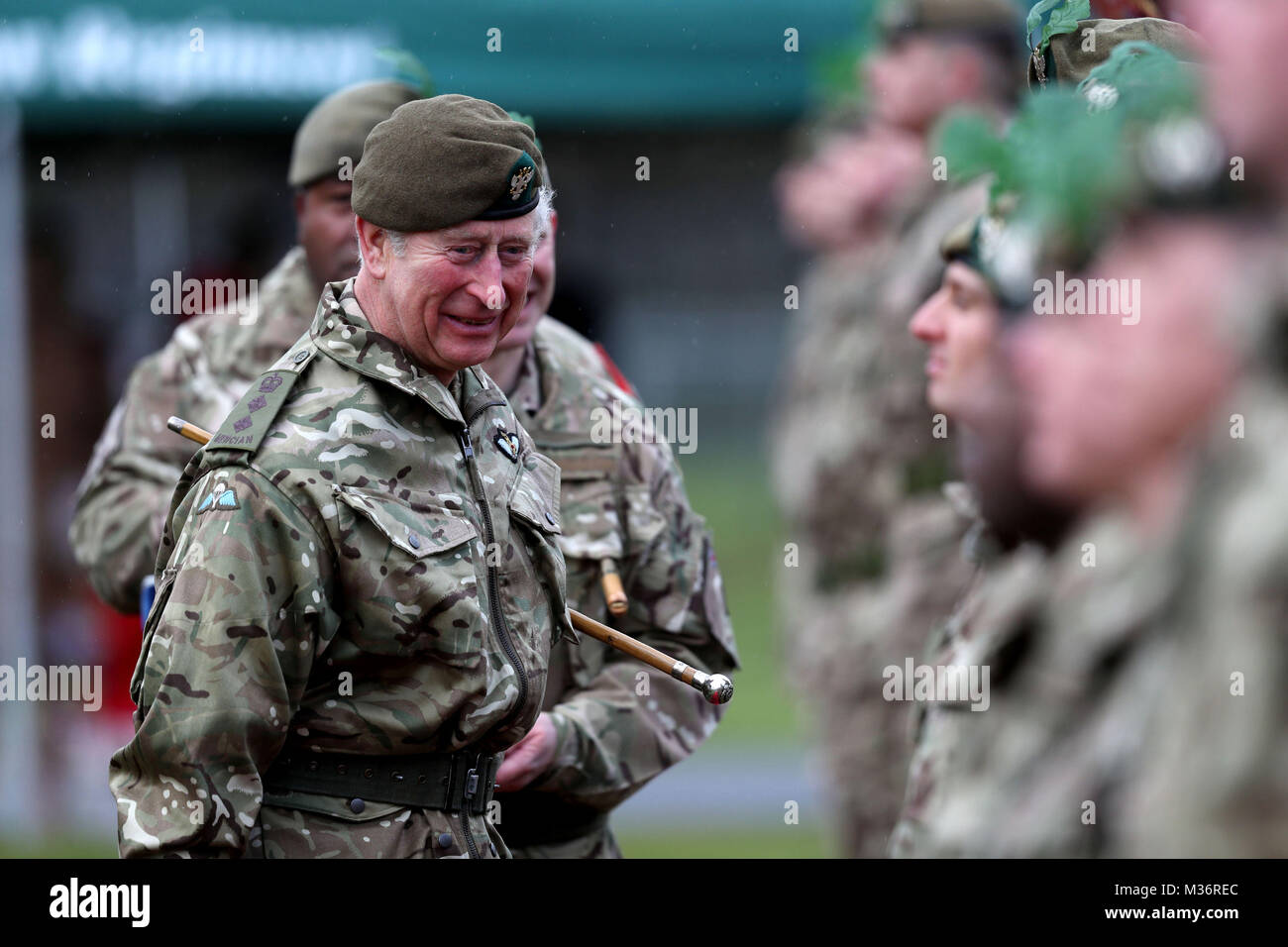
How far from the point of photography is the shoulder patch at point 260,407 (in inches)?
107

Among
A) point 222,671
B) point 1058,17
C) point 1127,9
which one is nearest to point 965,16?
point 1127,9

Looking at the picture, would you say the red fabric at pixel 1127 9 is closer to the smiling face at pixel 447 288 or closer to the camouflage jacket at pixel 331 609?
the smiling face at pixel 447 288

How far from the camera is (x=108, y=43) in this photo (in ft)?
23.9

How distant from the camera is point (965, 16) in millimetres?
6895

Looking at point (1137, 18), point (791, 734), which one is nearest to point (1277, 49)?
point (1137, 18)

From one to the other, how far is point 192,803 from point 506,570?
60cm

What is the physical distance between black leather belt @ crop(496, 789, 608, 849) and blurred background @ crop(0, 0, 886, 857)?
1.80 metres

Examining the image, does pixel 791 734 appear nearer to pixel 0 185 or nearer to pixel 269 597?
pixel 0 185

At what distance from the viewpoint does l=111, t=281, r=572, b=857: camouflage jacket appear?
8.62 feet

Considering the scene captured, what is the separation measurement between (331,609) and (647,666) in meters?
1.18

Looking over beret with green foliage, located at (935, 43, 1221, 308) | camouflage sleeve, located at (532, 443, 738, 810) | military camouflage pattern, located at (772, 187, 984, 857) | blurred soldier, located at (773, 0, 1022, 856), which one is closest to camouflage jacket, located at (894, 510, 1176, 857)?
beret with green foliage, located at (935, 43, 1221, 308)

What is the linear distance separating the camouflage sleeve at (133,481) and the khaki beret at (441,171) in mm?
1562

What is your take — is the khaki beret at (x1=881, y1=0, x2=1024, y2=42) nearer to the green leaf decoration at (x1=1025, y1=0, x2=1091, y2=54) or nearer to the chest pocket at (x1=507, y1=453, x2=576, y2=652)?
the green leaf decoration at (x1=1025, y1=0, x2=1091, y2=54)

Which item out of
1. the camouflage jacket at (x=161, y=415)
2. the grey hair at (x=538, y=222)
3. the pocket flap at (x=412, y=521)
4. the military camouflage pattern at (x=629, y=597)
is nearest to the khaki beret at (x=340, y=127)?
the camouflage jacket at (x=161, y=415)
